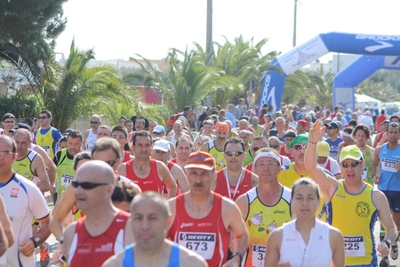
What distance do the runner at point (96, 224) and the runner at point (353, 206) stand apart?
2.94 meters

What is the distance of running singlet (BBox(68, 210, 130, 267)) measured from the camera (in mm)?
4391

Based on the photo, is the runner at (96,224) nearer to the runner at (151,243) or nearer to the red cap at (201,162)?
the runner at (151,243)

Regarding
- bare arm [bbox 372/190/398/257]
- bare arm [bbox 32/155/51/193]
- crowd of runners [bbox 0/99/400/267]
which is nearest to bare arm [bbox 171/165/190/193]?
crowd of runners [bbox 0/99/400/267]

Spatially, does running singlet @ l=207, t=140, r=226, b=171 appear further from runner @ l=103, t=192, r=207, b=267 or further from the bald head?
runner @ l=103, t=192, r=207, b=267

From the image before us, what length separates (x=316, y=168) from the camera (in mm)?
7168

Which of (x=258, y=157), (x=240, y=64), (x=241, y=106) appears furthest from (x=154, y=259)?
(x=240, y=64)

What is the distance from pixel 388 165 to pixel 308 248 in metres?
6.67

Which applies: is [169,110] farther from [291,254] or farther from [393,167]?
[291,254]

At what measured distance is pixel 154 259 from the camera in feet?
12.5

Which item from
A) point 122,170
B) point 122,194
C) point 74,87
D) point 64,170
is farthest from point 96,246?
point 74,87

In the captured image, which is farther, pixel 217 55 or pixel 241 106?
pixel 217 55

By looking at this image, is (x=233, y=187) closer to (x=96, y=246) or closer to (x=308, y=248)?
(x=308, y=248)

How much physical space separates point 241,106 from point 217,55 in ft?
27.2

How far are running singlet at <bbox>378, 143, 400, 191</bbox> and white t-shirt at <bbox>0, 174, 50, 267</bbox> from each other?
262 inches
